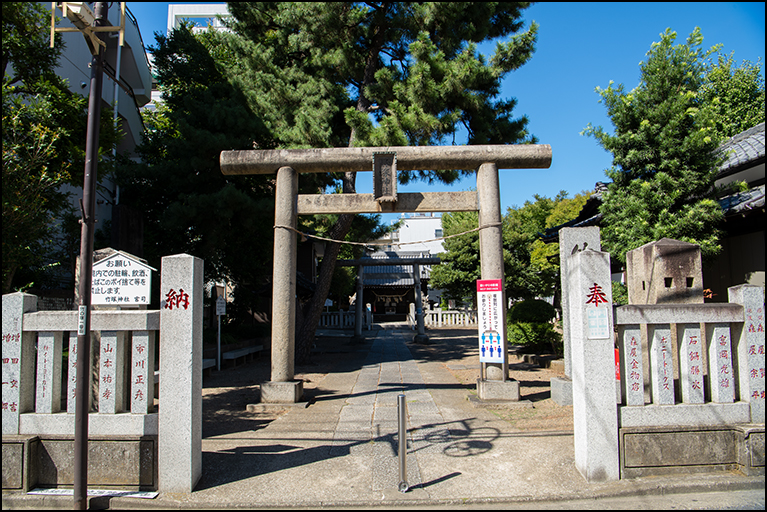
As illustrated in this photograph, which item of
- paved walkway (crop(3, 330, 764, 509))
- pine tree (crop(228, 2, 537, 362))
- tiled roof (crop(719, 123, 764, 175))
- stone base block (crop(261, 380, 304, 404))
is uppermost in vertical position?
pine tree (crop(228, 2, 537, 362))

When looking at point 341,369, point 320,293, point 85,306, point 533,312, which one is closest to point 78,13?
point 85,306

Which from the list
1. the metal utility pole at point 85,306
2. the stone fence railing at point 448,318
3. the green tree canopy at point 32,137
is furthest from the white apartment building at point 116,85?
the stone fence railing at point 448,318

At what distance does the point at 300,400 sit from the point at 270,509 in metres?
4.13

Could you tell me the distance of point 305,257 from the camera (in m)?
25.8

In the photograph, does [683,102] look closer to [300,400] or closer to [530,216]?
[300,400]

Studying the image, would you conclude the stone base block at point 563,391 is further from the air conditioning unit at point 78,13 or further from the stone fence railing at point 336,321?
the stone fence railing at point 336,321

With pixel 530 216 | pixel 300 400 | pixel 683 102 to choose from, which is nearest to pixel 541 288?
pixel 530 216

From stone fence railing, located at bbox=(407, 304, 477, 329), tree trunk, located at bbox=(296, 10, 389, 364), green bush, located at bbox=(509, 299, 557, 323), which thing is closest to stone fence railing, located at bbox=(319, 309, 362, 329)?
stone fence railing, located at bbox=(407, 304, 477, 329)

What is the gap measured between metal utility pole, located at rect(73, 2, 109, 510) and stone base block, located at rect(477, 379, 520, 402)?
19.4 feet

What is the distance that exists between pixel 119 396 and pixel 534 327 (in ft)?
35.5

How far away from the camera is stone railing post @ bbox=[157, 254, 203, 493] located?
446cm

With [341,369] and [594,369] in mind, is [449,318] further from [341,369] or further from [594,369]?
[594,369]

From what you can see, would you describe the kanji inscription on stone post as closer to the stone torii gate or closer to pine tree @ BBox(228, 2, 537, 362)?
the stone torii gate

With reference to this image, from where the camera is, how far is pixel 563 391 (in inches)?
295
